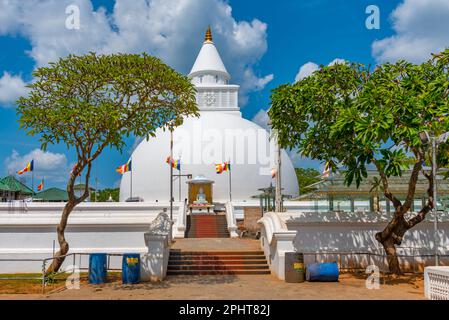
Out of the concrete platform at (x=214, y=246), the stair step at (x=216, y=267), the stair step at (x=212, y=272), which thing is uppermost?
the concrete platform at (x=214, y=246)

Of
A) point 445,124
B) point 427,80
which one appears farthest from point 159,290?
point 427,80

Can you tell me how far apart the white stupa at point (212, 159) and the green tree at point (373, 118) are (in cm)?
2760

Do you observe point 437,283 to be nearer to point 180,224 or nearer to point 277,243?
point 277,243

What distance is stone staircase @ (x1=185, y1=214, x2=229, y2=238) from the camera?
92.9 ft

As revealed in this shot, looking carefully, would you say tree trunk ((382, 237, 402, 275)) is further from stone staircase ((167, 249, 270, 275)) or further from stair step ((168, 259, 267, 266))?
stair step ((168, 259, 267, 266))

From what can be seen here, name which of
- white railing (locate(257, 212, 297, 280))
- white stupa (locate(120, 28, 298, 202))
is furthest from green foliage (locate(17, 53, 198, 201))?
white stupa (locate(120, 28, 298, 202))

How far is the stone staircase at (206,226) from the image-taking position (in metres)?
28.3

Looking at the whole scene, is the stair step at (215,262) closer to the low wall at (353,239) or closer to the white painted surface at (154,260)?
the low wall at (353,239)

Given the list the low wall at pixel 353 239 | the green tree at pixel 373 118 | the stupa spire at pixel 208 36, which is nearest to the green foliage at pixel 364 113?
the green tree at pixel 373 118

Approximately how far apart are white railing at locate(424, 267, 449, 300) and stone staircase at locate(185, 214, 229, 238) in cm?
1726

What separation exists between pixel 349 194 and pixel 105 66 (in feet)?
42.4

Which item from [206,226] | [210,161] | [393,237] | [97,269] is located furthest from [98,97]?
[210,161]

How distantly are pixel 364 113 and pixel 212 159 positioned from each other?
3183cm
